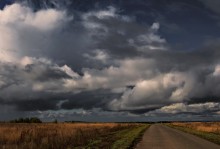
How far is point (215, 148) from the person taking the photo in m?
22.3


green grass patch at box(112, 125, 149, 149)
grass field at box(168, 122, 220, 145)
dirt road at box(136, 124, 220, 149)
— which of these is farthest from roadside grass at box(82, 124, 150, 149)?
grass field at box(168, 122, 220, 145)

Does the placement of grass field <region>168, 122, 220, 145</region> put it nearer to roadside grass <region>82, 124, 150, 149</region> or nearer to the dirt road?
the dirt road

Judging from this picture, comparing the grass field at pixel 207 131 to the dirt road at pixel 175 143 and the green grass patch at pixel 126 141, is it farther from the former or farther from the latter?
the green grass patch at pixel 126 141

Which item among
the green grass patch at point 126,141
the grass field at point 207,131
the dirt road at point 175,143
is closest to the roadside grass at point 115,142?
the green grass patch at point 126,141

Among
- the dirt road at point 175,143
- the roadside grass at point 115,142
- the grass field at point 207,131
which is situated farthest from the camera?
the grass field at point 207,131

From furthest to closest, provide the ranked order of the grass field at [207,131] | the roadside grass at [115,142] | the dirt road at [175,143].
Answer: the grass field at [207,131] < the roadside grass at [115,142] < the dirt road at [175,143]

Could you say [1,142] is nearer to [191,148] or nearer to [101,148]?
[101,148]

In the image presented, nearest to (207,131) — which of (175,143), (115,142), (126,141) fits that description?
(126,141)

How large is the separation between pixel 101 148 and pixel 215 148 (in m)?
7.18

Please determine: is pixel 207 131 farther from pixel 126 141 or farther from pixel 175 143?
pixel 175 143

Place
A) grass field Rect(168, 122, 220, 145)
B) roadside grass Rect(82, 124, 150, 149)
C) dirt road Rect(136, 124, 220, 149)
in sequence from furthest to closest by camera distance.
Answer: grass field Rect(168, 122, 220, 145)
roadside grass Rect(82, 124, 150, 149)
dirt road Rect(136, 124, 220, 149)

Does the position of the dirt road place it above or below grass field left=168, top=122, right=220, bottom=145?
below

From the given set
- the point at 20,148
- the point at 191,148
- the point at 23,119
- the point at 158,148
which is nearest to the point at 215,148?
the point at 191,148

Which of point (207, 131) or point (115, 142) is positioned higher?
point (207, 131)
